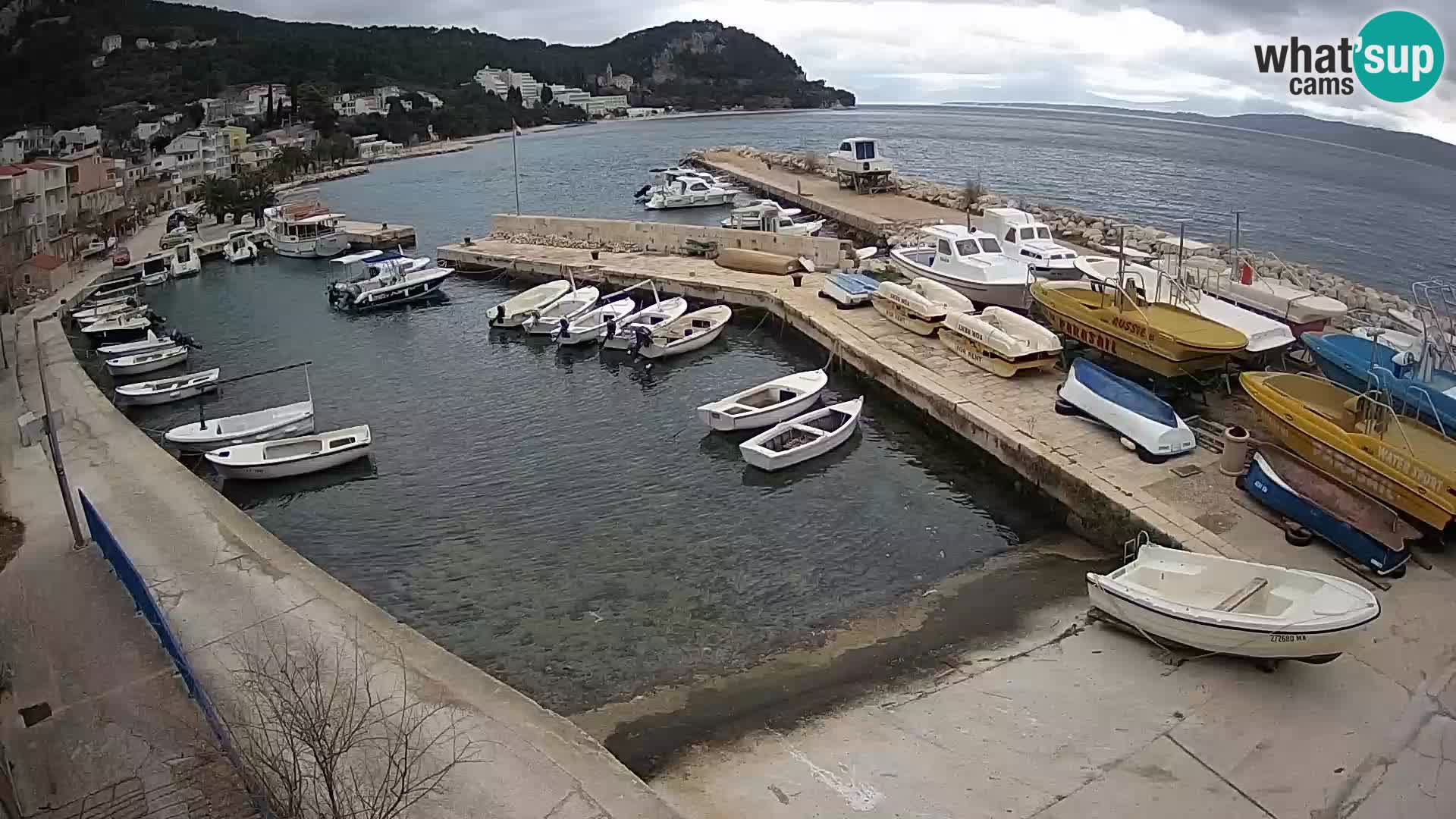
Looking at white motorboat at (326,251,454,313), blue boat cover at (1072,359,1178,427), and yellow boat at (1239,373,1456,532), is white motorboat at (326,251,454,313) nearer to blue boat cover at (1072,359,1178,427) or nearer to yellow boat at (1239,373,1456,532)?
blue boat cover at (1072,359,1178,427)

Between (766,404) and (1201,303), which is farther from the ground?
(1201,303)

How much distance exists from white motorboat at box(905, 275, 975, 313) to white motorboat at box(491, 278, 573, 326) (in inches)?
451

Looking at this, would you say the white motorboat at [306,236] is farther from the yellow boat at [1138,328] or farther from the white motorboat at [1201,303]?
the white motorboat at [1201,303]

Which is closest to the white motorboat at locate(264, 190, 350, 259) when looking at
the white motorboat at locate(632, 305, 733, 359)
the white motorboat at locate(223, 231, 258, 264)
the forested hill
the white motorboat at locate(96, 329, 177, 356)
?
the white motorboat at locate(223, 231, 258, 264)

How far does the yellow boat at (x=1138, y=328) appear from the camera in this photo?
56.5ft

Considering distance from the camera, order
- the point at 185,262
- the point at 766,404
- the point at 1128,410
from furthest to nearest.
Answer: the point at 185,262
the point at 766,404
the point at 1128,410

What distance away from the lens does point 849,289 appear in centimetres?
2564

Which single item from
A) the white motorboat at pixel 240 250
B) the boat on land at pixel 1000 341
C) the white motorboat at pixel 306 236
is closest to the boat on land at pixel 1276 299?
the boat on land at pixel 1000 341

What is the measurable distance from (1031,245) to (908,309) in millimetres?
5378

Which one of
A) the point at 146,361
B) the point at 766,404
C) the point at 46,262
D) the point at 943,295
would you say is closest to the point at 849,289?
the point at 943,295

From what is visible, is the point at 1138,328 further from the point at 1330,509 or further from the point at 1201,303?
the point at 1330,509

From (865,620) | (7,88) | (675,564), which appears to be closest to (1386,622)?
(865,620)

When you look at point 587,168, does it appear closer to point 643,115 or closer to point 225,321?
point 225,321

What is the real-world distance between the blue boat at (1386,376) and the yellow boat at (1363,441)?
447 mm
